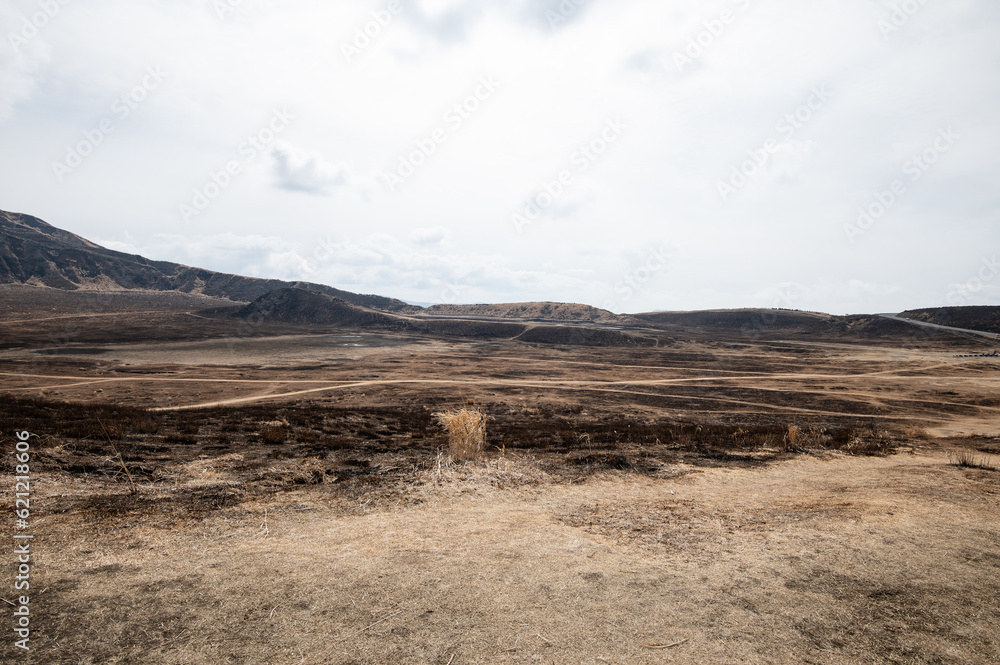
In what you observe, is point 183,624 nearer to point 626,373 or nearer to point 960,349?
point 626,373

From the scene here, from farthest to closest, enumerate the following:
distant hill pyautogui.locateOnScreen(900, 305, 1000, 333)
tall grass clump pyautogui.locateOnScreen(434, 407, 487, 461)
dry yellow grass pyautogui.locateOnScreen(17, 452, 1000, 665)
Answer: distant hill pyautogui.locateOnScreen(900, 305, 1000, 333)
tall grass clump pyautogui.locateOnScreen(434, 407, 487, 461)
dry yellow grass pyautogui.locateOnScreen(17, 452, 1000, 665)

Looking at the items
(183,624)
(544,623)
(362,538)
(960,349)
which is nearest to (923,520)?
(544,623)

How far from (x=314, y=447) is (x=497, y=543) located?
956cm

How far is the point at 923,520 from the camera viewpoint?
796 cm

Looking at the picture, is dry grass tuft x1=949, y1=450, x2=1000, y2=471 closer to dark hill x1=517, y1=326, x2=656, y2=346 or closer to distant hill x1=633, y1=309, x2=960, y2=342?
dark hill x1=517, y1=326, x2=656, y2=346

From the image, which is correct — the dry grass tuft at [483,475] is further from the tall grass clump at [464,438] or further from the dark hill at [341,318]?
the dark hill at [341,318]

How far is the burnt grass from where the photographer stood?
9.77 m

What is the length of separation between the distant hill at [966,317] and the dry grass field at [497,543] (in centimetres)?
10040

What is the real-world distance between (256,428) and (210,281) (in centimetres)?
17919

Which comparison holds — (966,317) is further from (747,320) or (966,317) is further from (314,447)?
(314,447)

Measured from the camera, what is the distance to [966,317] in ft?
305

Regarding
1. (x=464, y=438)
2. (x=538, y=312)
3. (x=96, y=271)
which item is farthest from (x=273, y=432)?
(x=96, y=271)

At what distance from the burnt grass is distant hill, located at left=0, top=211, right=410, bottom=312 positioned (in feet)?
457

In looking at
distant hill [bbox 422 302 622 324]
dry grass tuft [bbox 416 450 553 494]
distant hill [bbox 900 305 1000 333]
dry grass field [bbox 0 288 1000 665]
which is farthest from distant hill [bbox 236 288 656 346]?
distant hill [bbox 900 305 1000 333]
